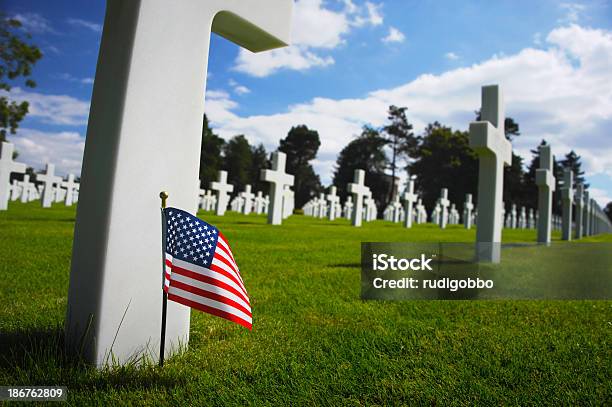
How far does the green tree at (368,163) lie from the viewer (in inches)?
2451

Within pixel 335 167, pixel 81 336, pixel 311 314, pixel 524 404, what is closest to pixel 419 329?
pixel 311 314

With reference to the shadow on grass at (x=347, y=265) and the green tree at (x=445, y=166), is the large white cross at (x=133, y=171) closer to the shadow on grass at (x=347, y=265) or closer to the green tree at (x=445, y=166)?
the shadow on grass at (x=347, y=265)

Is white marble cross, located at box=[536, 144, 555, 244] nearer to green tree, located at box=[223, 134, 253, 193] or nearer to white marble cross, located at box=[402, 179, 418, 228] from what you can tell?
white marble cross, located at box=[402, 179, 418, 228]

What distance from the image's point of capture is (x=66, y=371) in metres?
2.39

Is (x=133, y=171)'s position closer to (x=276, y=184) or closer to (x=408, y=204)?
(x=276, y=184)

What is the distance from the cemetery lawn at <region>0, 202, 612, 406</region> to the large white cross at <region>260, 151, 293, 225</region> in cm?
1189

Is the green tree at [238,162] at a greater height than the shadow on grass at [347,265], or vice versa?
the green tree at [238,162]

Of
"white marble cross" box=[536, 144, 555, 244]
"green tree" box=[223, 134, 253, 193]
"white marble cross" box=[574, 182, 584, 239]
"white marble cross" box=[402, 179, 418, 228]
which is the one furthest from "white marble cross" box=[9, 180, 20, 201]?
"green tree" box=[223, 134, 253, 193]

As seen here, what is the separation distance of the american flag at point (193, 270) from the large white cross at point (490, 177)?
5.59 meters

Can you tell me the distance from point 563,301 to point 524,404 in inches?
119

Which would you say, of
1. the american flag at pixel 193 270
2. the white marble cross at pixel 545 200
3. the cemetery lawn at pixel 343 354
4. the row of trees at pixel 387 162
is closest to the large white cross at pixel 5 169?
the cemetery lawn at pixel 343 354

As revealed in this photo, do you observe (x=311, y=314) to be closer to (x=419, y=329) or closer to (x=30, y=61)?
(x=419, y=329)

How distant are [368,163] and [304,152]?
10035 millimetres

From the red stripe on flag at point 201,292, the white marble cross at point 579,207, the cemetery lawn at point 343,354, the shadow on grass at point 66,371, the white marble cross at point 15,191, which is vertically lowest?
the shadow on grass at point 66,371
